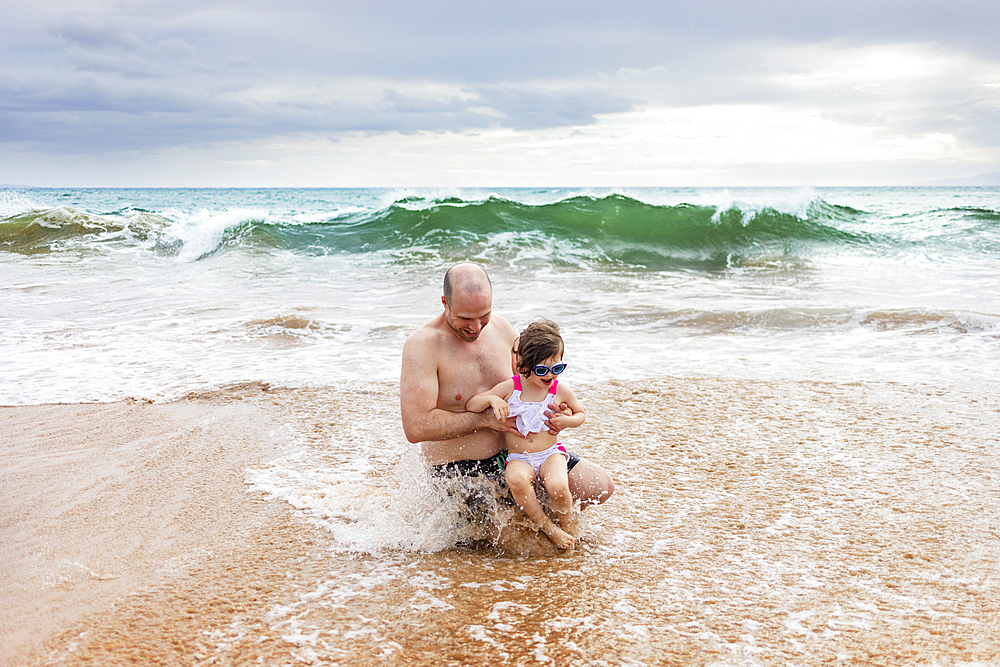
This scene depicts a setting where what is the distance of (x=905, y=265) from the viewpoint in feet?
50.5

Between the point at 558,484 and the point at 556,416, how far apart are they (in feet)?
0.95

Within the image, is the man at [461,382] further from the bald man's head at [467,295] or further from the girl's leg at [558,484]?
the girl's leg at [558,484]

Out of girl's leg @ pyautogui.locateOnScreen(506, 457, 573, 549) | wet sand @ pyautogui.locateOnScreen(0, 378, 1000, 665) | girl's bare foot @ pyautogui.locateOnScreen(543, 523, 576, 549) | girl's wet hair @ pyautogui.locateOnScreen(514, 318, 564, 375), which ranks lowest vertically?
wet sand @ pyautogui.locateOnScreen(0, 378, 1000, 665)

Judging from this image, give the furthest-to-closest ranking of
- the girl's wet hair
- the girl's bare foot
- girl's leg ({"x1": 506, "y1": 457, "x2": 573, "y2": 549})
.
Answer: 1. the girl's bare foot
2. girl's leg ({"x1": 506, "y1": 457, "x2": 573, "y2": 549})
3. the girl's wet hair

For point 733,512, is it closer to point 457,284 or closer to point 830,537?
point 830,537

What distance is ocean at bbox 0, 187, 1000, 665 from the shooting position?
2727 mm

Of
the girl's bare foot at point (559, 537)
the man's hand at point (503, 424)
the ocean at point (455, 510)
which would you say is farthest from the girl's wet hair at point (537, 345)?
the ocean at point (455, 510)

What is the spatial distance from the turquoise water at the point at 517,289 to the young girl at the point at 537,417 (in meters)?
3.18

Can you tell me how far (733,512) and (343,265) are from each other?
1334 centimetres

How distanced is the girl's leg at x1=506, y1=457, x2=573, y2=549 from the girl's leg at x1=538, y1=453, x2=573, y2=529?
54mm

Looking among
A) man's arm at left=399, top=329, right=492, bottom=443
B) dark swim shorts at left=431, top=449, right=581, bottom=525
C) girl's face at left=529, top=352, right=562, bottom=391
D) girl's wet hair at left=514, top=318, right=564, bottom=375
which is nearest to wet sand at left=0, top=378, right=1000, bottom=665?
dark swim shorts at left=431, top=449, right=581, bottom=525

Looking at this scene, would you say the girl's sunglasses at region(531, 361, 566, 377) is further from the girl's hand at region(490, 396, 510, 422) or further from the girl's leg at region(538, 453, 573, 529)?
the girl's leg at region(538, 453, 573, 529)

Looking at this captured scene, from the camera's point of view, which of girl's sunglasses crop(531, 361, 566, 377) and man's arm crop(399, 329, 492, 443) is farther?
man's arm crop(399, 329, 492, 443)

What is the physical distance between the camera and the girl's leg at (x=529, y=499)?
3184 millimetres
